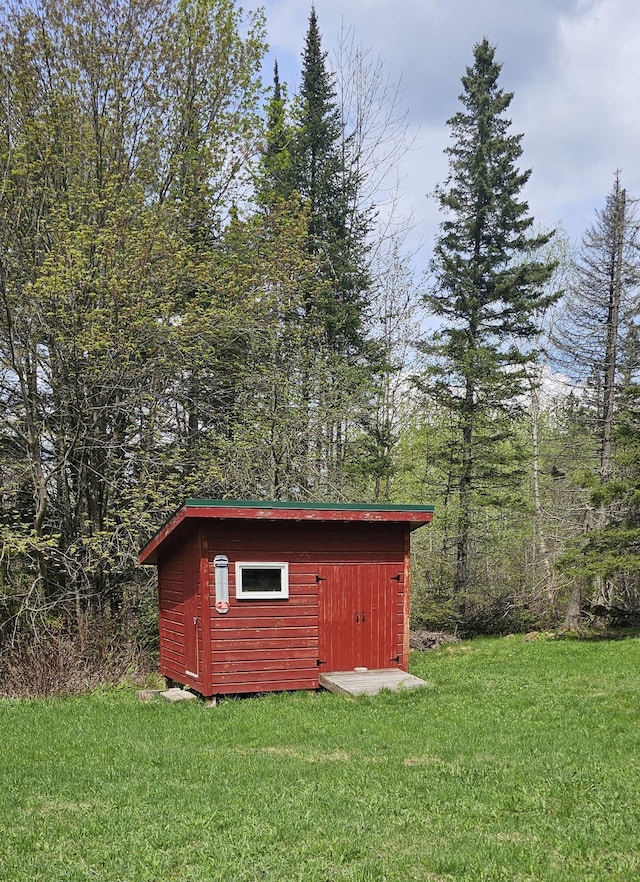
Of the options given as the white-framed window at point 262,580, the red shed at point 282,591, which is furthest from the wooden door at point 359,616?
the white-framed window at point 262,580

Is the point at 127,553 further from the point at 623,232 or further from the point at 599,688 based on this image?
the point at 623,232

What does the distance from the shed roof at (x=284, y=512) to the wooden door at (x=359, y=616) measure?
33.1 inches

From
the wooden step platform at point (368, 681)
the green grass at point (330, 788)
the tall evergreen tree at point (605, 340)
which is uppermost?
the tall evergreen tree at point (605, 340)

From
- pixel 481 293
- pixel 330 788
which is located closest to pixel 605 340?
pixel 481 293

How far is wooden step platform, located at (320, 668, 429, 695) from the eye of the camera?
34.2 feet

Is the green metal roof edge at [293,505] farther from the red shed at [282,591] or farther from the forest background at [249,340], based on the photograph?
the forest background at [249,340]

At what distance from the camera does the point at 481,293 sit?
72.9ft

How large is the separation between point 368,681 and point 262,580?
2.08m

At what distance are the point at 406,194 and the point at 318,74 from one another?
17.6 ft

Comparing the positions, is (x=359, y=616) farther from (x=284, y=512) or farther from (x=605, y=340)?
(x=605, y=340)

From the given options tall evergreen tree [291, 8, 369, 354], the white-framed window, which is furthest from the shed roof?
tall evergreen tree [291, 8, 369, 354]

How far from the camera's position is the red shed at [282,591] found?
35.3 feet

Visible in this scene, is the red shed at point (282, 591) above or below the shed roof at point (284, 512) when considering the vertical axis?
below

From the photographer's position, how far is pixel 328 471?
18562 mm
